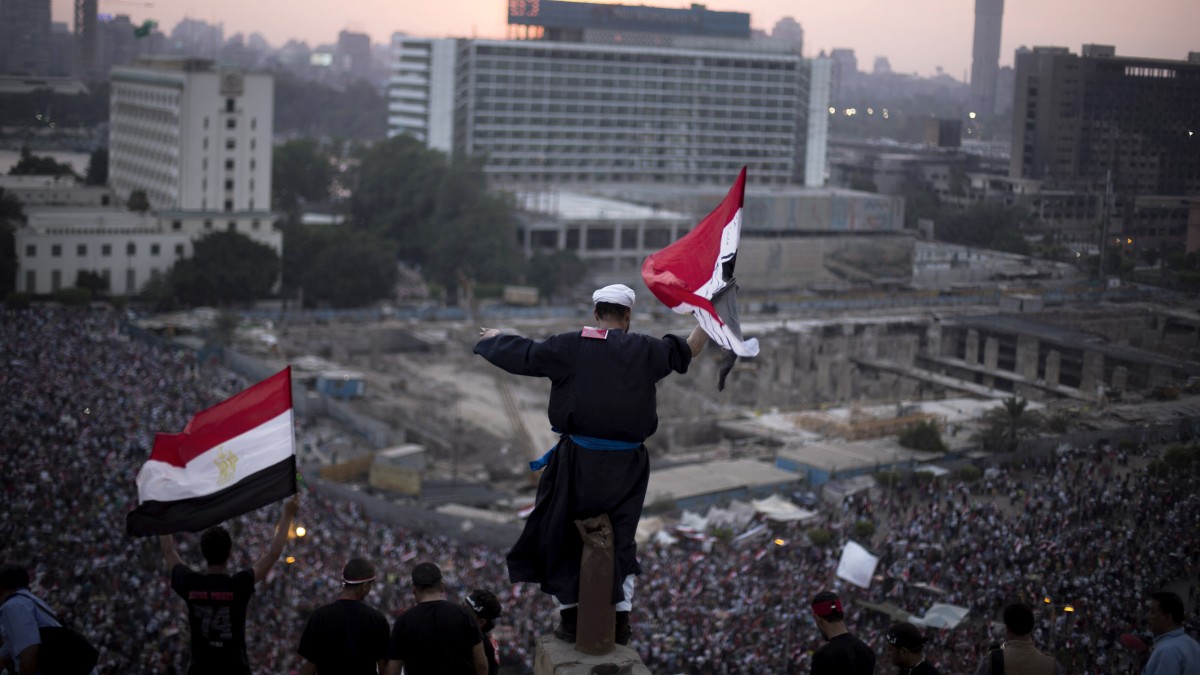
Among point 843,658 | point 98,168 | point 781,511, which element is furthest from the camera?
point 98,168

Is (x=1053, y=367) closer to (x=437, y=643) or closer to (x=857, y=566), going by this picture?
(x=857, y=566)

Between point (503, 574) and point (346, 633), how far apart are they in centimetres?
890

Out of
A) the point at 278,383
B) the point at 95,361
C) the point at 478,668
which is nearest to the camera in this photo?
the point at 478,668

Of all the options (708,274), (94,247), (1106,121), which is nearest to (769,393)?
(1106,121)

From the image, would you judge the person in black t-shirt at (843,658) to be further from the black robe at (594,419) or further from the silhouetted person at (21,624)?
the silhouetted person at (21,624)

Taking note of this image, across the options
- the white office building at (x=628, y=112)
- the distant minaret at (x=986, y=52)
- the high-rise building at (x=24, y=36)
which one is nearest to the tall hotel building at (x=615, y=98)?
the white office building at (x=628, y=112)

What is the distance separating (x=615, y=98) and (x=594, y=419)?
151 ft

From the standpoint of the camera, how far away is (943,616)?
9.70 meters

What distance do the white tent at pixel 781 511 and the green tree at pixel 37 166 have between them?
14.6 metres

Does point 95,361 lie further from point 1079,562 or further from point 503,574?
point 1079,562

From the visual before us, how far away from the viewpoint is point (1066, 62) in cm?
1550

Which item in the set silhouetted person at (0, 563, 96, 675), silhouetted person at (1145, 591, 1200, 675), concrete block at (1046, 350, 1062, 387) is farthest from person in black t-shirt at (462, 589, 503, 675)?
concrete block at (1046, 350, 1062, 387)

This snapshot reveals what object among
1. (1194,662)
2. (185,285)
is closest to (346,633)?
(1194,662)

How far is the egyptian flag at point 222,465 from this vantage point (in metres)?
4.71
